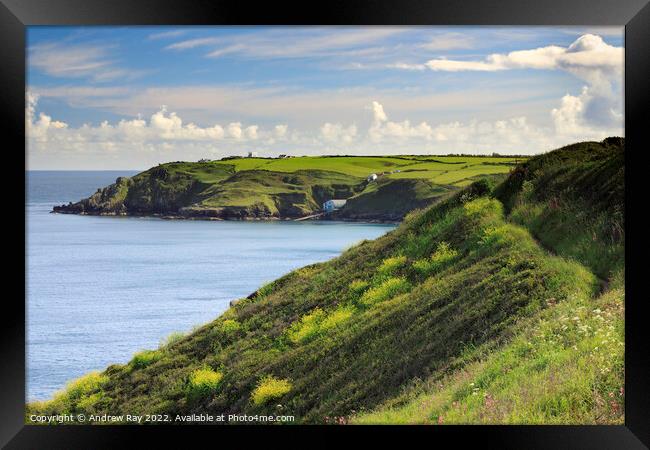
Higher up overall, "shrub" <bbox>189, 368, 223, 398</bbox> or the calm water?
the calm water

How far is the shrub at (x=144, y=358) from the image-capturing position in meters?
14.7

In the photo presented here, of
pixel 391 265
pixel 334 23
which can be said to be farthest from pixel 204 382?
pixel 334 23

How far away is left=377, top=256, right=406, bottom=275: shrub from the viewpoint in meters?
15.5

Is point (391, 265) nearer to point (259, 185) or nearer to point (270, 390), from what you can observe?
point (259, 185)

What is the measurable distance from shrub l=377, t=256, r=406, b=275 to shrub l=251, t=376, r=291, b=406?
455 cm

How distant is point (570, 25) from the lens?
29.7ft

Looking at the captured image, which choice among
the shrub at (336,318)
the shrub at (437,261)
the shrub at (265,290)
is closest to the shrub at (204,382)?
the shrub at (336,318)

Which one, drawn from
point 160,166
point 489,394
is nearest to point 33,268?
point 160,166

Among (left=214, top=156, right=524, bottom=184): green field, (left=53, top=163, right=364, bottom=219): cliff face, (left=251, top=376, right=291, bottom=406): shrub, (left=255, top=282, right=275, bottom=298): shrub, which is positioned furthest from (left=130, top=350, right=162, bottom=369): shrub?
(left=214, top=156, right=524, bottom=184): green field

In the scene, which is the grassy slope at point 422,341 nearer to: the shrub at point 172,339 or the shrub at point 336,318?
the shrub at point 336,318

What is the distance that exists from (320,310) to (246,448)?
557 centimetres

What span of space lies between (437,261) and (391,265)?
1412mm

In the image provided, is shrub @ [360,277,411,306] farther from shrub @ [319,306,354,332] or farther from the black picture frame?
the black picture frame

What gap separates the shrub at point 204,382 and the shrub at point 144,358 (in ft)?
6.46
